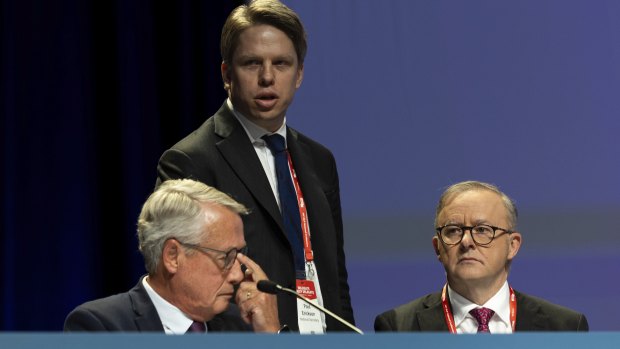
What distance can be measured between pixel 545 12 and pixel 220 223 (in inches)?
99.7

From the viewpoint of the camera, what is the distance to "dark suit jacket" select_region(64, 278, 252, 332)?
7.75ft

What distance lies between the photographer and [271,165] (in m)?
3.04

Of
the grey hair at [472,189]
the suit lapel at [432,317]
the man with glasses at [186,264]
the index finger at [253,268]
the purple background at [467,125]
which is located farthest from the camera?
the purple background at [467,125]

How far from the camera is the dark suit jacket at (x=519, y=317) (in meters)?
2.94

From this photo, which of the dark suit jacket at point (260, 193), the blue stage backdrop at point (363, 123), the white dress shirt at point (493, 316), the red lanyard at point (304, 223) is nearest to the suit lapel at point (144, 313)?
the dark suit jacket at point (260, 193)

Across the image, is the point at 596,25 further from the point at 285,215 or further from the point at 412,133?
the point at 285,215

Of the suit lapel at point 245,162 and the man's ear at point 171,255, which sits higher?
the suit lapel at point 245,162

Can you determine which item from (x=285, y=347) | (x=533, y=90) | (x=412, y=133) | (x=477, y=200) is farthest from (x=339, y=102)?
(x=285, y=347)

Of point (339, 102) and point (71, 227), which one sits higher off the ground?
point (339, 102)

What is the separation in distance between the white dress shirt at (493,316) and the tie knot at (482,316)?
0.4 inches

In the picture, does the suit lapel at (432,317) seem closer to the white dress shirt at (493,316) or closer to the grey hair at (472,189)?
the white dress shirt at (493,316)

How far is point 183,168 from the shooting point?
289 cm

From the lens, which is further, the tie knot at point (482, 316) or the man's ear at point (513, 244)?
the man's ear at point (513, 244)

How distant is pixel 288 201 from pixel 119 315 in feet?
2.24
